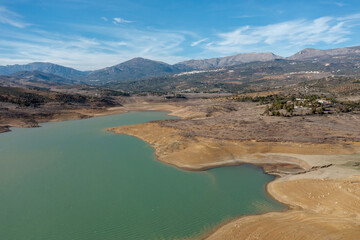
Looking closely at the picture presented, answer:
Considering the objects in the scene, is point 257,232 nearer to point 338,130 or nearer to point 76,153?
point 76,153

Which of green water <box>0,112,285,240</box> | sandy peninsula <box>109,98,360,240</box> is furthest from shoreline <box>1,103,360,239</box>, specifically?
green water <box>0,112,285,240</box>

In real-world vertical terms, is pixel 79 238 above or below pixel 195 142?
below

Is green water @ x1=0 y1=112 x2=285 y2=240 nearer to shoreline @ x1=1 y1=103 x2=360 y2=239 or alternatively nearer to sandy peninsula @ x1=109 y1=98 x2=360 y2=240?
shoreline @ x1=1 y1=103 x2=360 y2=239

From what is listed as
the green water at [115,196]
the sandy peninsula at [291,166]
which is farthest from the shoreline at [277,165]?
the green water at [115,196]

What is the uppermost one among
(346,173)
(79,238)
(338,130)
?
(338,130)

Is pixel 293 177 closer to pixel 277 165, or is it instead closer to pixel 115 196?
pixel 277 165

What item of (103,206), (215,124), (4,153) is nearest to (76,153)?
(4,153)

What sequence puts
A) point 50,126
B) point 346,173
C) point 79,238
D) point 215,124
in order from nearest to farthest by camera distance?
point 79,238 < point 346,173 < point 215,124 < point 50,126
